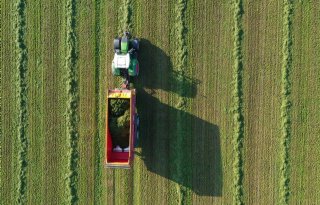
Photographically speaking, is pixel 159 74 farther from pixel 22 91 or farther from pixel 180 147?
pixel 22 91

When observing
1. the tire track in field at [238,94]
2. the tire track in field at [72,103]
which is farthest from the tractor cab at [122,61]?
the tire track in field at [238,94]

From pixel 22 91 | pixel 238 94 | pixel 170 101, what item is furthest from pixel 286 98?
pixel 22 91

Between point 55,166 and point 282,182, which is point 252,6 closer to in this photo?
point 282,182

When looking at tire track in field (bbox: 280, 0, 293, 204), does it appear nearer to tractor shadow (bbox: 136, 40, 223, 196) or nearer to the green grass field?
the green grass field

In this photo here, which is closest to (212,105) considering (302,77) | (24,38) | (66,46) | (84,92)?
(302,77)

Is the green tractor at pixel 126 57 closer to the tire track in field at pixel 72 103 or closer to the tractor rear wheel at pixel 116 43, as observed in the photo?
the tractor rear wheel at pixel 116 43

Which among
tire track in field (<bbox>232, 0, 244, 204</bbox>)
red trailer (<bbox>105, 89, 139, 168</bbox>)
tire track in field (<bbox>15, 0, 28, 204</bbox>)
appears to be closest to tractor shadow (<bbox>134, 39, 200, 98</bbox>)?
red trailer (<bbox>105, 89, 139, 168</bbox>)
